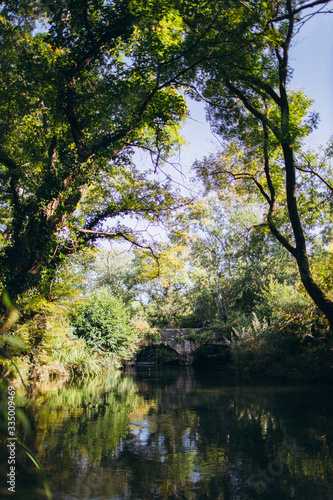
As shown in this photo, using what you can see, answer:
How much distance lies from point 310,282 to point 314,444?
422 cm

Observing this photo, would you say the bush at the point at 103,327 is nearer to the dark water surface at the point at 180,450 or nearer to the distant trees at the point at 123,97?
the distant trees at the point at 123,97

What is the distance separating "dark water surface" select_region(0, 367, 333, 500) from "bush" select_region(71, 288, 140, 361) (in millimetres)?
9930

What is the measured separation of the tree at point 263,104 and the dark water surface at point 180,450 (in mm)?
3460

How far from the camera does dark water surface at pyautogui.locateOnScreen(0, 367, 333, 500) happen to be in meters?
3.92

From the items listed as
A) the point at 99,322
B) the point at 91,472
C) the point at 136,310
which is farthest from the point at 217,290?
the point at 91,472

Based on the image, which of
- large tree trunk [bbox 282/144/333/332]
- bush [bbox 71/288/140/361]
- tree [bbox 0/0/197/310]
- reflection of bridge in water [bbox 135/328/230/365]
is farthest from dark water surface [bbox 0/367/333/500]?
reflection of bridge in water [bbox 135/328/230/365]

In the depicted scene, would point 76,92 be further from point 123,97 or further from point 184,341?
point 184,341

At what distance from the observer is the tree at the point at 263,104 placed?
7824 mm

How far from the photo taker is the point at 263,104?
11.0 meters

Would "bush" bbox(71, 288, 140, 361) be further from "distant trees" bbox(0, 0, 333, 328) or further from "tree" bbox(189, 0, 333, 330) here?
"tree" bbox(189, 0, 333, 330)

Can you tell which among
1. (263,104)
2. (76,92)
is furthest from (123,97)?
(263,104)

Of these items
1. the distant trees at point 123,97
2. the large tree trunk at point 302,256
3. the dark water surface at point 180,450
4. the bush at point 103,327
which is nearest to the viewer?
the dark water surface at point 180,450

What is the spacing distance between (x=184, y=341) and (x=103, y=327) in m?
11.6

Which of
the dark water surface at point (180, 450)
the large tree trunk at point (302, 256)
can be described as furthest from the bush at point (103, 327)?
the large tree trunk at point (302, 256)
